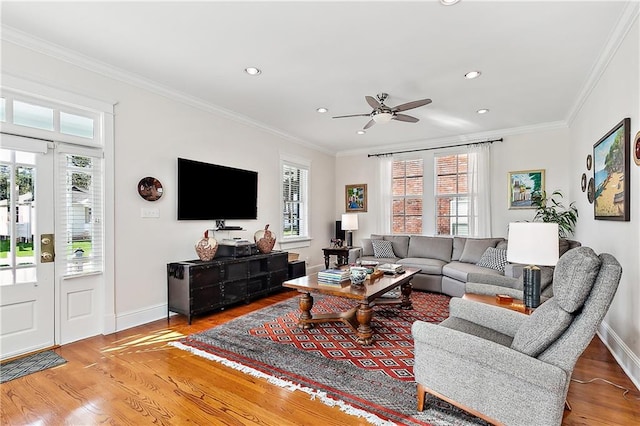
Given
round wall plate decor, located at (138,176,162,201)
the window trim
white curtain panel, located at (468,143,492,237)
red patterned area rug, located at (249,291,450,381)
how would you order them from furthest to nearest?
the window trim, white curtain panel, located at (468,143,492,237), round wall plate decor, located at (138,176,162,201), red patterned area rug, located at (249,291,450,381)

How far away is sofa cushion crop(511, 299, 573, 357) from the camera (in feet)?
5.23

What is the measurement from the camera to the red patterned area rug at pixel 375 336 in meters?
2.62

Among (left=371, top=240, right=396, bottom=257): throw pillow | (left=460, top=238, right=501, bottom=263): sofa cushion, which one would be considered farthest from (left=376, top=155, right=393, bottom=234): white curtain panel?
(left=460, top=238, right=501, bottom=263): sofa cushion

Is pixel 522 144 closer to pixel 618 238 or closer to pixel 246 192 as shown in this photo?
pixel 618 238

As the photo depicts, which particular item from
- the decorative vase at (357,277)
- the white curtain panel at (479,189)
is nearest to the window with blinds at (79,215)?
the decorative vase at (357,277)

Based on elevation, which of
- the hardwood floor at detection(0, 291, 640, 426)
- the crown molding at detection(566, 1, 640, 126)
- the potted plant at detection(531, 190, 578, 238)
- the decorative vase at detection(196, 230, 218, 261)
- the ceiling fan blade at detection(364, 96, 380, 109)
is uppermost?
the crown molding at detection(566, 1, 640, 126)

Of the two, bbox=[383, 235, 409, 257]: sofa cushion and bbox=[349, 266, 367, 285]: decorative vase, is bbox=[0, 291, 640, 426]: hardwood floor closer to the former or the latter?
bbox=[349, 266, 367, 285]: decorative vase

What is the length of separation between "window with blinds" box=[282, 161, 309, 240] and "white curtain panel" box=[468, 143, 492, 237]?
302 centimetres

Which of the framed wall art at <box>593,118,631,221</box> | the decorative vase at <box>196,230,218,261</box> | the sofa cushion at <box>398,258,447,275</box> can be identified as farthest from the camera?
the sofa cushion at <box>398,258,447,275</box>

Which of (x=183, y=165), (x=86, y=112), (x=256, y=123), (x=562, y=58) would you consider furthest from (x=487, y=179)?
(x=86, y=112)

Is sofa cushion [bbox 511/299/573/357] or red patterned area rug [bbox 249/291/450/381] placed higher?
sofa cushion [bbox 511/299/573/357]

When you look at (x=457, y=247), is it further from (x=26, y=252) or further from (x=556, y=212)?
(x=26, y=252)

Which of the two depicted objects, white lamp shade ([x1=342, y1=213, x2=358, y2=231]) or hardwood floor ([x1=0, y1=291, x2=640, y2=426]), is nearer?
hardwood floor ([x1=0, y1=291, x2=640, y2=426])

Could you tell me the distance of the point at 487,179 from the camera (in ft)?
18.3
